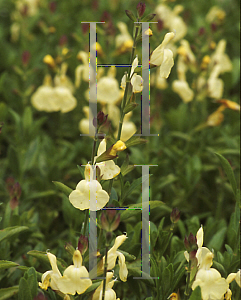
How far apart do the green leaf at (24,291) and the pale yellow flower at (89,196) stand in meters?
0.34

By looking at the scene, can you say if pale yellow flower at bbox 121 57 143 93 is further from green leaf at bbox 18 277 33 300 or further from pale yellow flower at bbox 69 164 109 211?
green leaf at bbox 18 277 33 300

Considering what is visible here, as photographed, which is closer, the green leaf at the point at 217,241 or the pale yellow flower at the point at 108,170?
the pale yellow flower at the point at 108,170

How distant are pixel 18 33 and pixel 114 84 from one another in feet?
5.53

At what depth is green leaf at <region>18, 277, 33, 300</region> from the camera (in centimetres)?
124

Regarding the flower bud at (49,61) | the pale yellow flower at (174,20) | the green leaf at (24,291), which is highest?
the pale yellow flower at (174,20)

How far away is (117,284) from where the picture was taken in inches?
63.7

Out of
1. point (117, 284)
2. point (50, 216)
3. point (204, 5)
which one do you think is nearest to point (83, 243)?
point (117, 284)

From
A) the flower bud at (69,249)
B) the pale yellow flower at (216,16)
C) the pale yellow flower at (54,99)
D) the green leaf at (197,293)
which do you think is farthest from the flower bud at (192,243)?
the pale yellow flower at (216,16)

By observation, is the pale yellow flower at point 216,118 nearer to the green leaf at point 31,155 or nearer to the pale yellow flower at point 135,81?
the green leaf at point 31,155

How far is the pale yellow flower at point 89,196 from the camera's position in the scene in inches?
43.9

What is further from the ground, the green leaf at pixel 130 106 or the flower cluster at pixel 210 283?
the green leaf at pixel 130 106

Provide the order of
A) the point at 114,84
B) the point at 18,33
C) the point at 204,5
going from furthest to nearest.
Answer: the point at 204,5 → the point at 18,33 → the point at 114,84

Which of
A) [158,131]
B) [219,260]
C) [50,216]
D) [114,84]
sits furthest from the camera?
[158,131]

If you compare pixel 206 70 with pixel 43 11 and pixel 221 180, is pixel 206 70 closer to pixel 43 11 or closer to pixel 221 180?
pixel 221 180
